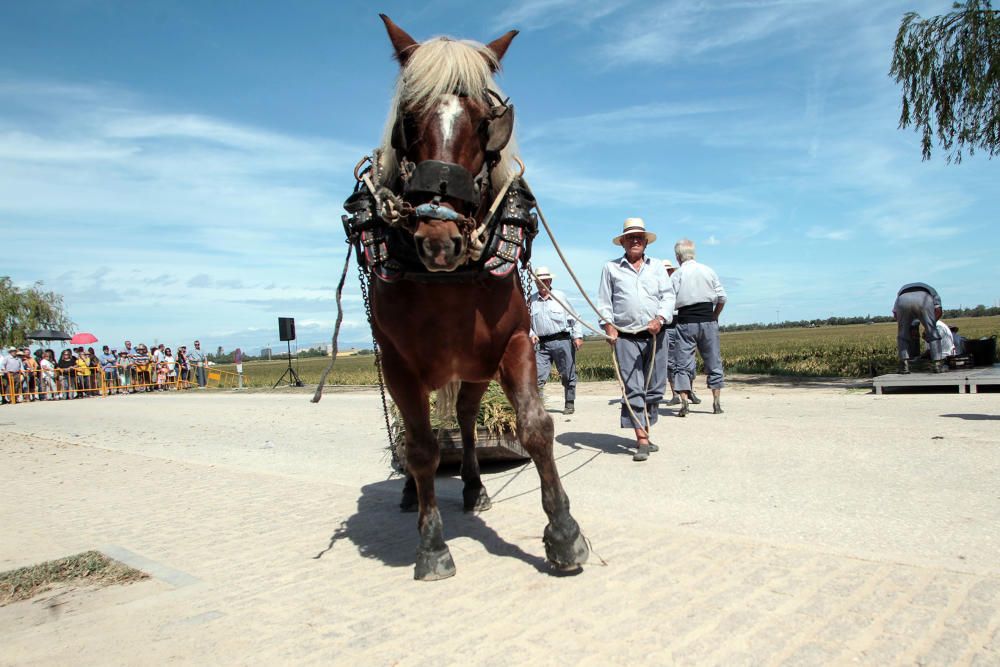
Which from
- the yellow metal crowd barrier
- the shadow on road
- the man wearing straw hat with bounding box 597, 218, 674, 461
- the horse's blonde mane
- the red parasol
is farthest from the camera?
the red parasol

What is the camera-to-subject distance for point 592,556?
3773 mm

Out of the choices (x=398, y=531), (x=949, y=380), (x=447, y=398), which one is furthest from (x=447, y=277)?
(x=949, y=380)

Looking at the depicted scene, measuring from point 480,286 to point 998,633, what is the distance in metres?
2.68

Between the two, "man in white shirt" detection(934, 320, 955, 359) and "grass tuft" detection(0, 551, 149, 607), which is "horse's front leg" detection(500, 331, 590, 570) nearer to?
"grass tuft" detection(0, 551, 149, 607)

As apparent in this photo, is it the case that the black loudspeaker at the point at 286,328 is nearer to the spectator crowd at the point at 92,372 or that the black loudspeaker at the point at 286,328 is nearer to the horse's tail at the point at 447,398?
the spectator crowd at the point at 92,372

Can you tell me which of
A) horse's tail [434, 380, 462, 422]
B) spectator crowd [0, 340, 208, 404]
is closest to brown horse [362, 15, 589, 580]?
horse's tail [434, 380, 462, 422]

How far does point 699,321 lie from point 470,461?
202 inches

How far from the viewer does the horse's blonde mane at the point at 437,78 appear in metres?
3.40

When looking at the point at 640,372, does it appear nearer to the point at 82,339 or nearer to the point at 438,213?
the point at 438,213

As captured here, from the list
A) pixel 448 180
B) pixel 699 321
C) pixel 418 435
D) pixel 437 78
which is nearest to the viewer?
pixel 448 180

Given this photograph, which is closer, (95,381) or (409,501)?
(409,501)

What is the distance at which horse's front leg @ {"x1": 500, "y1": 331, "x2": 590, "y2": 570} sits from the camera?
352 centimetres

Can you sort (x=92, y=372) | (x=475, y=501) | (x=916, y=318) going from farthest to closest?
(x=92, y=372) → (x=916, y=318) → (x=475, y=501)

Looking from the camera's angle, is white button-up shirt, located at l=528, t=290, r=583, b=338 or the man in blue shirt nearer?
white button-up shirt, located at l=528, t=290, r=583, b=338
